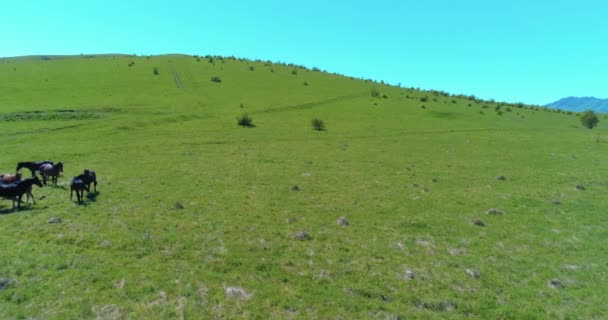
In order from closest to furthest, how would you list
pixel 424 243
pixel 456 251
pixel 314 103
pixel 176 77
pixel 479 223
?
pixel 456 251, pixel 424 243, pixel 479 223, pixel 314 103, pixel 176 77

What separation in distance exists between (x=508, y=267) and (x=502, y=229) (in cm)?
374

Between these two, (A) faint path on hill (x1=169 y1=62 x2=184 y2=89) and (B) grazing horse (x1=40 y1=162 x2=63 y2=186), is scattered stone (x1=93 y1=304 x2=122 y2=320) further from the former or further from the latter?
(A) faint path on hill (x1=169 y1=62 x2=184 y2=89)

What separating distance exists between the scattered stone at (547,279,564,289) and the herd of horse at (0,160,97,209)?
1758 cm

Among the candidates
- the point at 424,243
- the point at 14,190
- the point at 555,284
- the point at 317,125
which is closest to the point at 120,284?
the point at 14,190

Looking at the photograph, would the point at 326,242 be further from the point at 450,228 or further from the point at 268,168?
the point at 268,168

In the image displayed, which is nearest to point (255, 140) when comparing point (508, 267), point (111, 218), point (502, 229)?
point (111, 218)

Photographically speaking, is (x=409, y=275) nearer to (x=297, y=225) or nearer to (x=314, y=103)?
(x=297, y=225)

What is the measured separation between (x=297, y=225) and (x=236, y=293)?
525 centimetres

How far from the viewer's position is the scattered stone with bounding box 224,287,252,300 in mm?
8797

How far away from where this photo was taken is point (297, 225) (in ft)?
45.7

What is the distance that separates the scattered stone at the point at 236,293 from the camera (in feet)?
28.9

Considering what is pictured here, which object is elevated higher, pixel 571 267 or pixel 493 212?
pixel 493 212

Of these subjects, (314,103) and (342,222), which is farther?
(314,103)

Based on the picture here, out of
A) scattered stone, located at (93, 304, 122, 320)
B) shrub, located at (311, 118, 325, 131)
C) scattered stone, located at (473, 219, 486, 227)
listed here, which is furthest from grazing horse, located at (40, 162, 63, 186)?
shrub, located at (311, 118, 325, 131)
